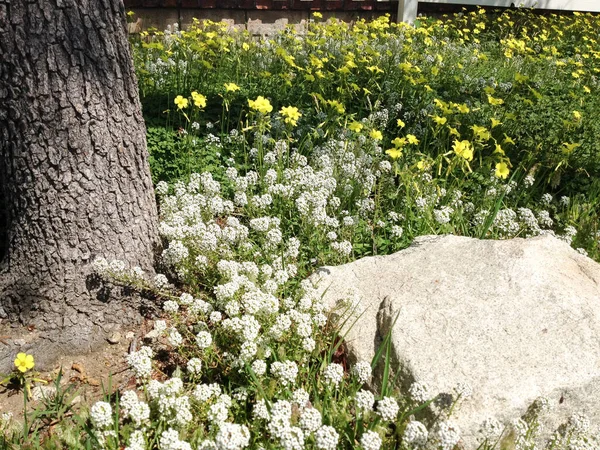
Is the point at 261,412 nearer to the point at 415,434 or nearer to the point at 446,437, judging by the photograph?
the point at 415,434

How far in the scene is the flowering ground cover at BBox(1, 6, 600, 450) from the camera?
2.32m

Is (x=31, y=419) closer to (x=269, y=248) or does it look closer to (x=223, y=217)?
(x=269, y=248)

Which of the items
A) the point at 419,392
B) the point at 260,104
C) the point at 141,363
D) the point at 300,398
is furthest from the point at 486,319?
the point at 260,104

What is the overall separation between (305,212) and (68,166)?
1.42 m

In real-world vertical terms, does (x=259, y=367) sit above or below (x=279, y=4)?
below

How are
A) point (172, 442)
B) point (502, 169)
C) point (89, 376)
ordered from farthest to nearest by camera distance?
1. point (502, 169)
2. point (89, 376)
3. point (172, 442)

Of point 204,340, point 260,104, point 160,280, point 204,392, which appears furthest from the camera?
point 260,104

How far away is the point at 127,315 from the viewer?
310 centimetres

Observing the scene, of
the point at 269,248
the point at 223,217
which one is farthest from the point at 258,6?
the point at 269,248

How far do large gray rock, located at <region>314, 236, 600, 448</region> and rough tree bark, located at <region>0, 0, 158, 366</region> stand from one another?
1187mm

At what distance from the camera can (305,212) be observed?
354 cm

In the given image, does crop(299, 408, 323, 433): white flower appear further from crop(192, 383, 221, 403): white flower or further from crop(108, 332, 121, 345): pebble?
crop(108, 332, 121, 345): pebble

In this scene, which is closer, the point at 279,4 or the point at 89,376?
the point at 89,376

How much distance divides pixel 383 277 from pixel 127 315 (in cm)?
143
